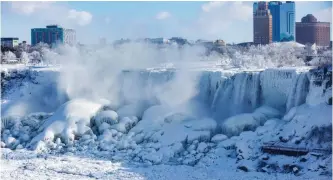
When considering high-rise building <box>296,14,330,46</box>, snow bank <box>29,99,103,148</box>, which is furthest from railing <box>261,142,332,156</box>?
high-rise building <box>296,14,330,46</box>

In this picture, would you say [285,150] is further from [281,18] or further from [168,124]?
[281,18]

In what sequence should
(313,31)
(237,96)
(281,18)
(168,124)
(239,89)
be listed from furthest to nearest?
(281,18)
(313,31)
(239,89)
(237,96)
(168,124)

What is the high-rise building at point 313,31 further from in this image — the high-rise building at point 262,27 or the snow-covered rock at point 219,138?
the snow-covered rock at point 219,138

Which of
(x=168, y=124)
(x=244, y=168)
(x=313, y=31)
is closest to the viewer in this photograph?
(x=244, y=168)

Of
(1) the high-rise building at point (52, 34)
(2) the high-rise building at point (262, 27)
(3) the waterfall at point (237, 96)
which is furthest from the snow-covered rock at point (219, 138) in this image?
(1) the high-rise building at point (52, 34)

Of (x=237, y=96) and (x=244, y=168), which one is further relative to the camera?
(x=237, y=96)

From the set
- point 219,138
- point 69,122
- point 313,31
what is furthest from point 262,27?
→ point 219,138

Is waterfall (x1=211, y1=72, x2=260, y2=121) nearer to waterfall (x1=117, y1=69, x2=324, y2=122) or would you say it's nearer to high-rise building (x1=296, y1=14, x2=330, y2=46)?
waterfall (x1=117, y1=69, x2=324, y2=122)
